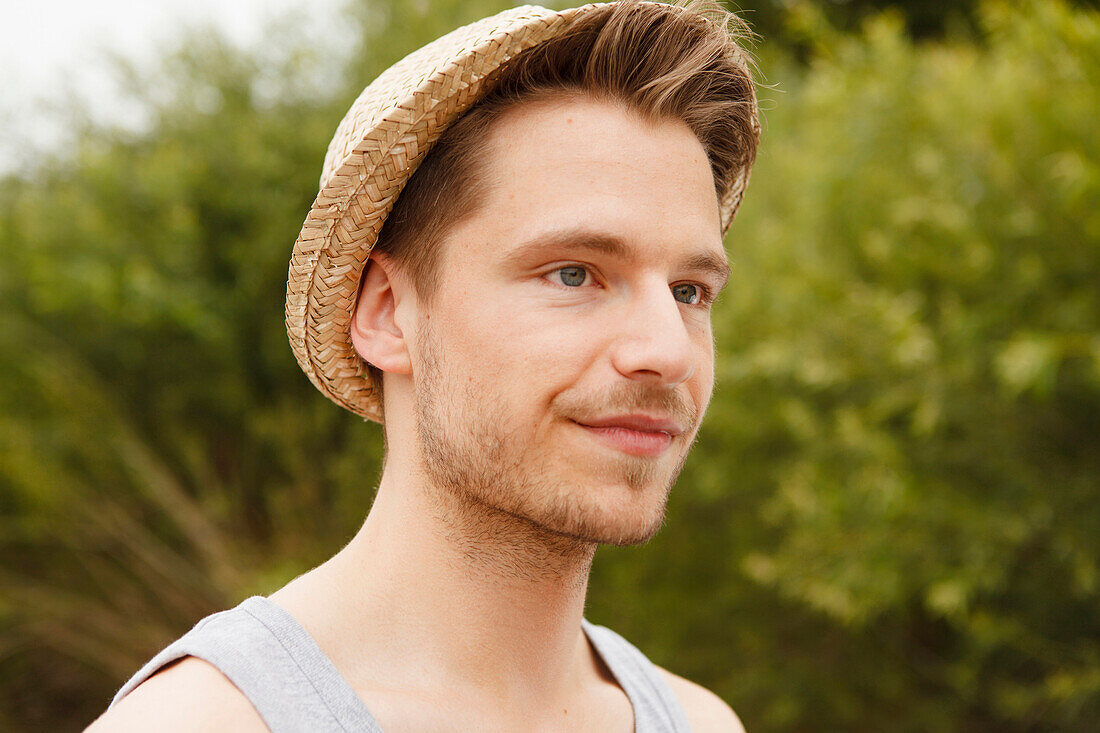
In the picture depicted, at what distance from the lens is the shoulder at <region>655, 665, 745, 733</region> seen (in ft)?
6.32

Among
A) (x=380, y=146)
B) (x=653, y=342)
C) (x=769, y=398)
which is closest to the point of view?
(x=653, y=342)

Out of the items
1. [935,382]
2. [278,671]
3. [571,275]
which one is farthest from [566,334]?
[935,382]

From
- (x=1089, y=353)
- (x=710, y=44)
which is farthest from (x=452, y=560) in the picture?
(x=1089, y=353)

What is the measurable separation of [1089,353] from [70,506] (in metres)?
6.75

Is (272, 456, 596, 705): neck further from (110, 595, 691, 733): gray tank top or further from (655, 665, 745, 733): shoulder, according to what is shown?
(655, 665, 745, 733): shoulder

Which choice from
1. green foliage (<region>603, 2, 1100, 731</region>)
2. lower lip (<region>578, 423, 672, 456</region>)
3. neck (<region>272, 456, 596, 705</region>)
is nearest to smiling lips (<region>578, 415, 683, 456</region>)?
lower lip (<region>578, 423, 672, 456</region>)

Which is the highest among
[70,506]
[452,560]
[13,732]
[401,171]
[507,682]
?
[401,171]

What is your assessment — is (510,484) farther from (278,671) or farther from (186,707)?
(186,707)

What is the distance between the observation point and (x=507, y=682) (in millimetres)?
1569

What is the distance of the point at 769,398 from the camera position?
574 centimetres

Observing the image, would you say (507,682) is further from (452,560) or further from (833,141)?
(833,141)

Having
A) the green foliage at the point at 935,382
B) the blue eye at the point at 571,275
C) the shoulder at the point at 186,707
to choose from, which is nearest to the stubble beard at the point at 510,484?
the blue eye at the point at 571,275

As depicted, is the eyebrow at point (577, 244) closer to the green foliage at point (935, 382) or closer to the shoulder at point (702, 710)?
the shoulder at point (702, 710)

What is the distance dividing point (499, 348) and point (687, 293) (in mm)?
370
